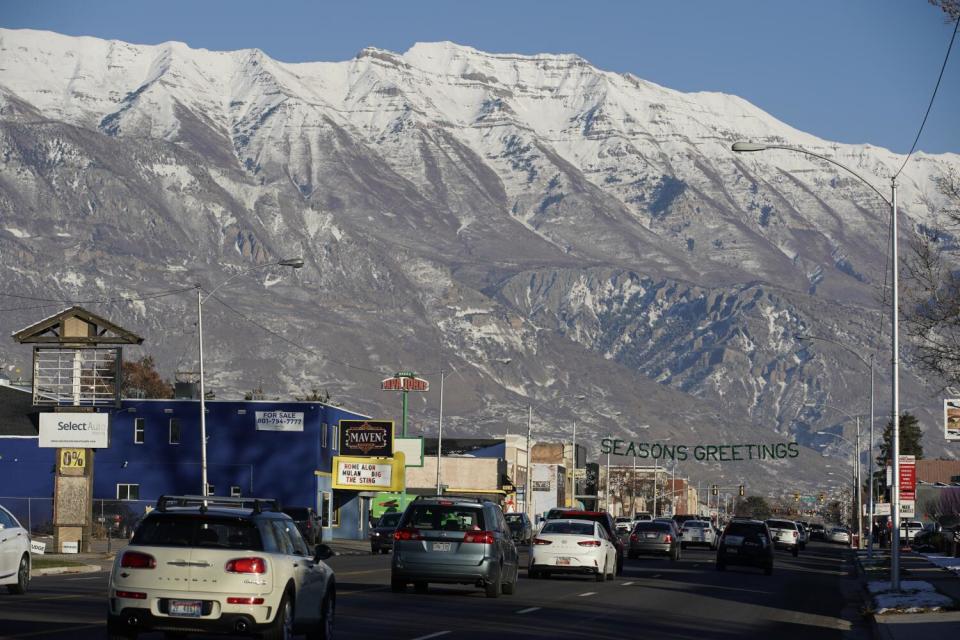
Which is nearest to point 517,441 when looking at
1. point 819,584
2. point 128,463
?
point 128,463

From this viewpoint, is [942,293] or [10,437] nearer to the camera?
[942,293]

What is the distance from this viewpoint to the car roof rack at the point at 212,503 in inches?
844

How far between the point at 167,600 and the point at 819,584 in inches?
1326

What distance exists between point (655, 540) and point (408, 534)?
3353 cm

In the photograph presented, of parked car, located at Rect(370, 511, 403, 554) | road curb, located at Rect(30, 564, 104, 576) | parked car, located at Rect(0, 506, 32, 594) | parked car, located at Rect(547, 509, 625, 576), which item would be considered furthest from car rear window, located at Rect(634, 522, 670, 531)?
parked car, located at Rect(0, 506, 32, 594)

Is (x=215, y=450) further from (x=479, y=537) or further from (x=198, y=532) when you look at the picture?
(x=198, y=532)

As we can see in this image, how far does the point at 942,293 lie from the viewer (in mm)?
46656

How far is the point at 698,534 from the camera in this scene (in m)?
90.8

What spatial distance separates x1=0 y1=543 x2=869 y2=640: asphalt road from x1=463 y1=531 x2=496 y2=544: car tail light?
122cm

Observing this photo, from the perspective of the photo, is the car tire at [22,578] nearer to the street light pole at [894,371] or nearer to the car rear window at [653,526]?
the street light pole at [894,371]

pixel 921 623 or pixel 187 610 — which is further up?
pixel 187 610

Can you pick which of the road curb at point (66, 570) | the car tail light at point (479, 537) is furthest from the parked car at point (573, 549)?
the road curb at point (66, 570)

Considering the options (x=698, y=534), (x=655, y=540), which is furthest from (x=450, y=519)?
(x=698, y=534)

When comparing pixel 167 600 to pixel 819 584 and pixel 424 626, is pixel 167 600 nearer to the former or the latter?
pixel 424 626
